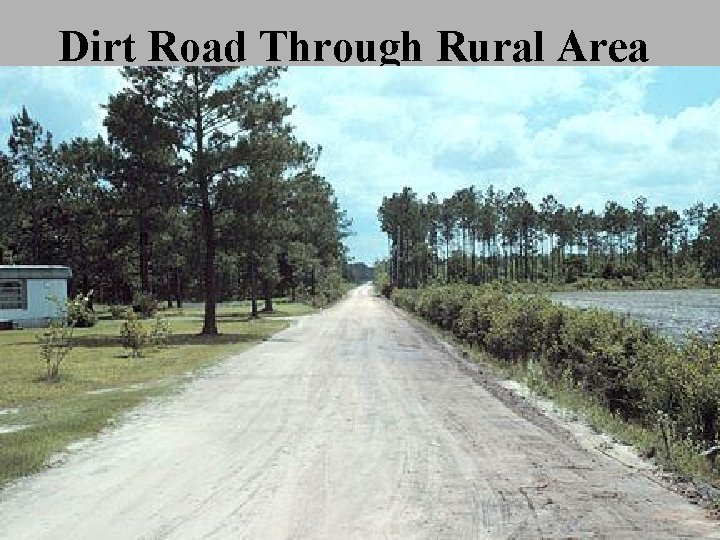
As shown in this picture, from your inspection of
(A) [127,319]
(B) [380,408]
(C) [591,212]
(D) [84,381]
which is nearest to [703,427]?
(B) [380,408]

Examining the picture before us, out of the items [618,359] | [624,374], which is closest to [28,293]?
[618,359]

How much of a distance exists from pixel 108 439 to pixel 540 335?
389 inches

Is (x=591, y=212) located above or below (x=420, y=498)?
above

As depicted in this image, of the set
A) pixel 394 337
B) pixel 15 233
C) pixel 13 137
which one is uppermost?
pixel 13 137

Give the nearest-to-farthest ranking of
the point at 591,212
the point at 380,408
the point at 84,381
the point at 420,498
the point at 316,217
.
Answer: the point at 420,498
the point at 380,408
the point at 84,381
the point at 316,217
the point at 591,212

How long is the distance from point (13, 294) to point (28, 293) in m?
0.68

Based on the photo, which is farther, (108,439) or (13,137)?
(13,137)

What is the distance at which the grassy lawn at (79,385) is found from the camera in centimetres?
990

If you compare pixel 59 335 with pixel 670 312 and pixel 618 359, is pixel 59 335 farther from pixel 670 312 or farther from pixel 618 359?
pixel 670 312

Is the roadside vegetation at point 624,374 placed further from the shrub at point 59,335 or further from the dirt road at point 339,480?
the shrub at point 59,335

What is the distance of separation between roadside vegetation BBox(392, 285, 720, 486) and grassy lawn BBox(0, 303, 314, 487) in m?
6.77

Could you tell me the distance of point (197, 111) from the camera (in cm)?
3203

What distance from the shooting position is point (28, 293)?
40219mm

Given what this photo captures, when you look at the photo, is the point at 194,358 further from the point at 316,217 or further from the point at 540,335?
the point at 316,217
